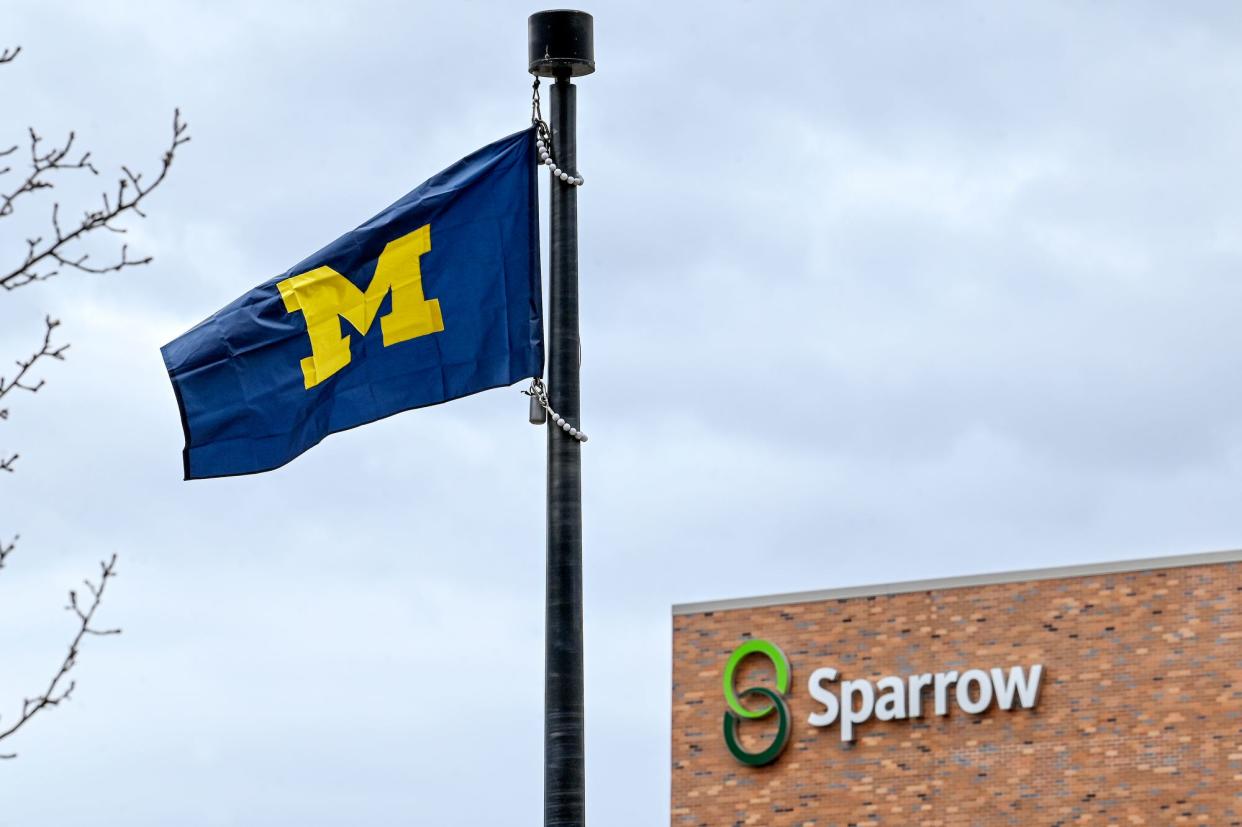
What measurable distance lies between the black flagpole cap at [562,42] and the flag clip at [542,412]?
1.42 meters

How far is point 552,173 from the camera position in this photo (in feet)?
34.4

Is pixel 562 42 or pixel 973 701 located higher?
pixel 973 701

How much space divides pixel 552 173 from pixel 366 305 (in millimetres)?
1362

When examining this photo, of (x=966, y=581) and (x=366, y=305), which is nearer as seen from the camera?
(x=366, y=305)

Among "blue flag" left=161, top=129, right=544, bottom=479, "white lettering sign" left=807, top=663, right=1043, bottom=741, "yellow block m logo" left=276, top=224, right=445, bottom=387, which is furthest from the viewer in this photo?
"white lettering sign" left=807, top=663, right=1043, bottom=741

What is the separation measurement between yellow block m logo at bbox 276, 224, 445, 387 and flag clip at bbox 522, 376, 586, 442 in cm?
97

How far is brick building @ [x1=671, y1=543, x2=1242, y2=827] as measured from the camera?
3008 centimetres

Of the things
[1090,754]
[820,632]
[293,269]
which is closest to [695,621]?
[820,632]

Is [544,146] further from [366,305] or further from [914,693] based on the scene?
[914,693]

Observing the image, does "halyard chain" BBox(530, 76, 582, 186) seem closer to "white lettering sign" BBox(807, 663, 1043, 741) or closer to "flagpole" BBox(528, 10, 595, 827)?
"flagpole" BBox(528, 10, 595, 827)

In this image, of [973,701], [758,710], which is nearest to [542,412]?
[973,701]

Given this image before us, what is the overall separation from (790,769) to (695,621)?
270 cm

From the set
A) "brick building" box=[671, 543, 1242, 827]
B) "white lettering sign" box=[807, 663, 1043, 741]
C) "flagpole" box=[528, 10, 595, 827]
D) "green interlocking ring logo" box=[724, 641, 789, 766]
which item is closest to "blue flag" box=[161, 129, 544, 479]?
"flagpole" box=[528, 10, 595, 827]

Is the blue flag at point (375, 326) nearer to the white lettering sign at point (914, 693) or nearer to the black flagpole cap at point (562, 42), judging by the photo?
the black flagpole cap at point (562, 42)
